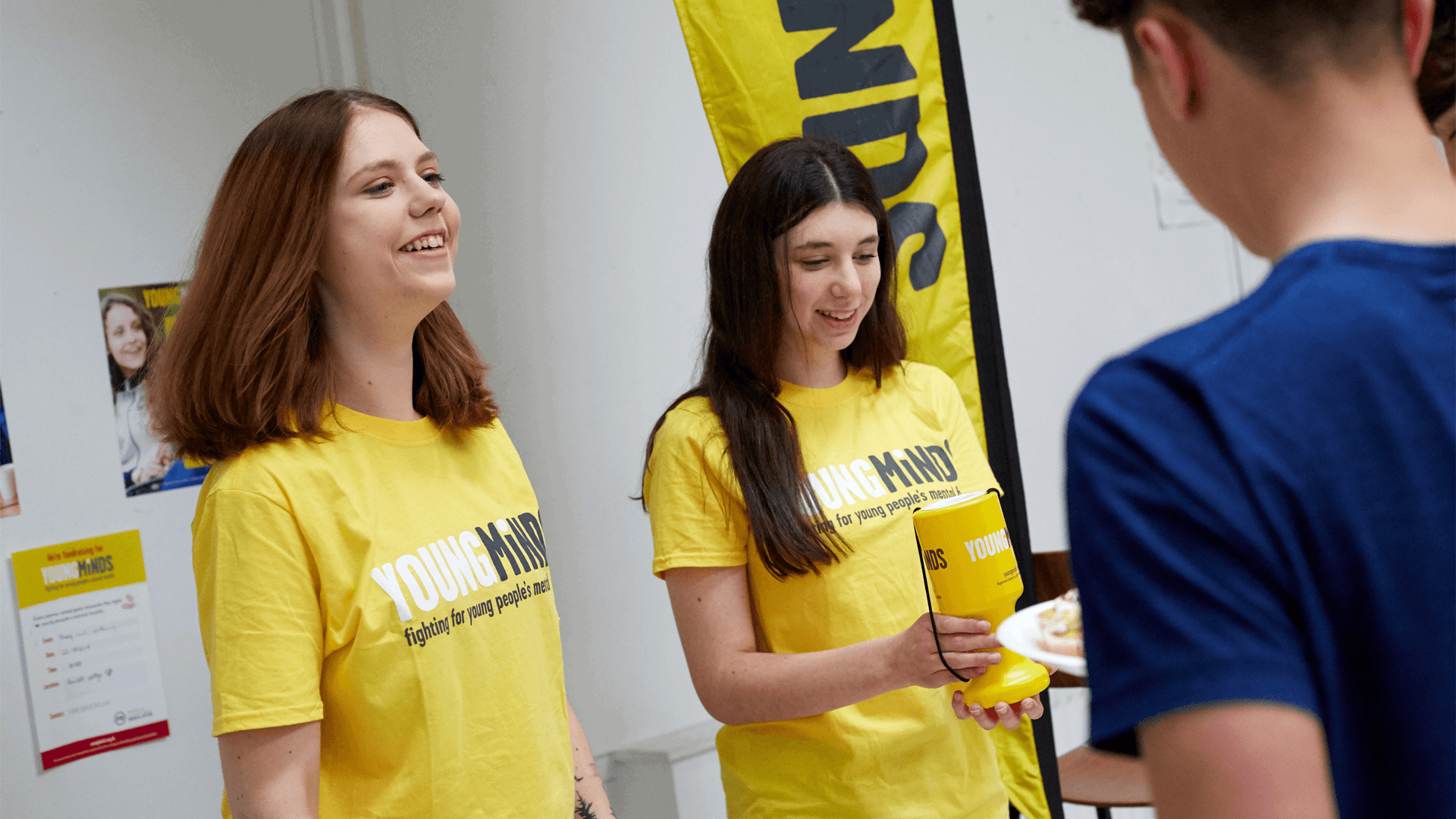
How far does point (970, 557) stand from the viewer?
126 cm

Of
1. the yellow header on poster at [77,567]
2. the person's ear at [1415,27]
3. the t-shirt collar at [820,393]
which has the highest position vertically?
the person's ear at [1415,27]

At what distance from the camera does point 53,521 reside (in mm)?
1951

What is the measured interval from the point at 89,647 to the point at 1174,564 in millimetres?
2022

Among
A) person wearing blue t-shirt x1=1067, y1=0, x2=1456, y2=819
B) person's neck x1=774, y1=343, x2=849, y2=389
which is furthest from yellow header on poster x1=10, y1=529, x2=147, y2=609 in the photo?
person wearing blue t-shirt x1=1067, y1=0, x2=1456, y2=819

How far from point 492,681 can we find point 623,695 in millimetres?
1452

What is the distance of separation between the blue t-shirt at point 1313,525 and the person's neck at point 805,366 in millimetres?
1221

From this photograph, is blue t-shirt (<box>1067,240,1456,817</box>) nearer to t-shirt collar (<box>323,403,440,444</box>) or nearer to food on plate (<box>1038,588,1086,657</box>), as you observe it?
food on plate (<box>1038,588,1086,657</box>)

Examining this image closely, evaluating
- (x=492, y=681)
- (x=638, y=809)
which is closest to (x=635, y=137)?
(x=638, y=809)

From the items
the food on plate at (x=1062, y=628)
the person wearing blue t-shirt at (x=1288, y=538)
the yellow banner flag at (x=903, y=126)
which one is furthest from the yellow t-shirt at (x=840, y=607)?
the person wearing blue t-shirt at (x=1288, y=538)

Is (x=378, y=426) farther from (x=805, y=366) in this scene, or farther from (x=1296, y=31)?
(x=1296, y=31)

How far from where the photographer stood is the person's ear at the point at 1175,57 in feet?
1.75

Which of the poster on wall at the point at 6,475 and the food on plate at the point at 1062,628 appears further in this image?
the poster on wall at the point at 6,475

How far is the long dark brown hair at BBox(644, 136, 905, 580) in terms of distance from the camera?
5.04 feet

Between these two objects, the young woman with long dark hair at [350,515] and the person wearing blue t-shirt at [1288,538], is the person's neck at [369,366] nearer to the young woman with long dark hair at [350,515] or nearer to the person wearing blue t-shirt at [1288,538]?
the young woman with long dark hair at [350,515]
